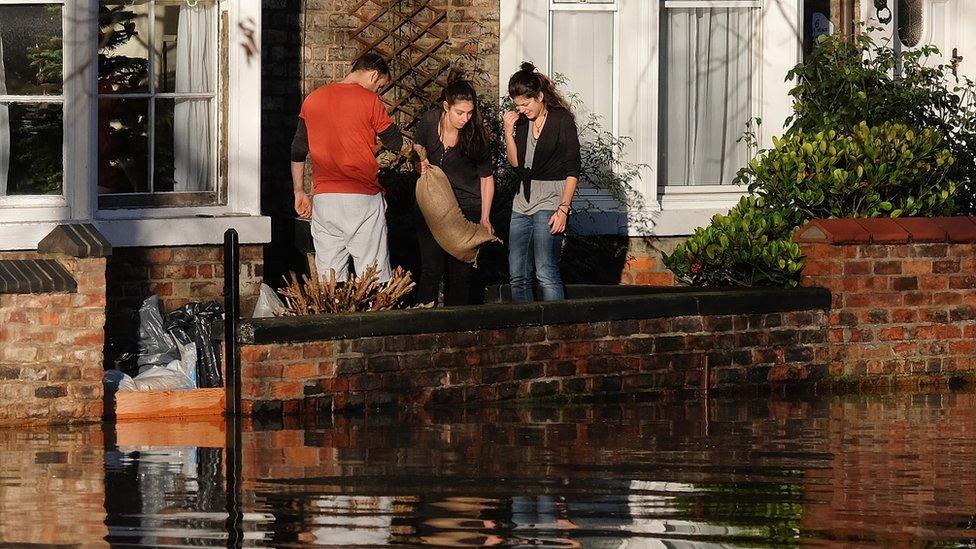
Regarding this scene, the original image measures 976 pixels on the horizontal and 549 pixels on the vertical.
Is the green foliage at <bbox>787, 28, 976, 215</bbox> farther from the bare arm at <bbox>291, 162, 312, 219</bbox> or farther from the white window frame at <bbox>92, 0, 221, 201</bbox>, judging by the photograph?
the white window frame at <bbox>92, 0, 221, 201</bbox>

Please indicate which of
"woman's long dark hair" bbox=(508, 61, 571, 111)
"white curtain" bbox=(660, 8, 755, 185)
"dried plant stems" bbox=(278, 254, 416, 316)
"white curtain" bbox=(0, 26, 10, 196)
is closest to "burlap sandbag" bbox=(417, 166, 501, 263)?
"dried plant stems" bbox=(278, 254, 416, 316)

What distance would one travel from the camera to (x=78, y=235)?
11.2 metres

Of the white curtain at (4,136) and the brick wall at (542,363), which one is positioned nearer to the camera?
the brick wall at (542,363)

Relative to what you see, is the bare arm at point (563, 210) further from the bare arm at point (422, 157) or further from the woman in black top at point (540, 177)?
the bare arm at point (422, 157)

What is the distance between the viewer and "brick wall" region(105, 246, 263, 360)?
12922mm

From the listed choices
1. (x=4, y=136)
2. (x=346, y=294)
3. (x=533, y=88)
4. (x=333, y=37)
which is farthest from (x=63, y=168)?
(x=533, y=88)

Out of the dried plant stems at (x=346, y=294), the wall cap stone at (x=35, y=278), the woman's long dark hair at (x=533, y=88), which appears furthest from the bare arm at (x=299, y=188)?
the wall cap stone at (x=35, y=278)

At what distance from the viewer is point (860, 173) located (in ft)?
43.1

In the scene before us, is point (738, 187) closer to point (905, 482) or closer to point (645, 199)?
point (645, 199)

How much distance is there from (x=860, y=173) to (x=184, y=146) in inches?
172

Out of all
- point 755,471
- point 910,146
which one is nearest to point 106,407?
point 755,471

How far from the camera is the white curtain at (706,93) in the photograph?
1520cm

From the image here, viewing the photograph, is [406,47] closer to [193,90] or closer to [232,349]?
[193,90]

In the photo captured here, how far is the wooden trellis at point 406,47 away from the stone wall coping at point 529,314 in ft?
8.26
